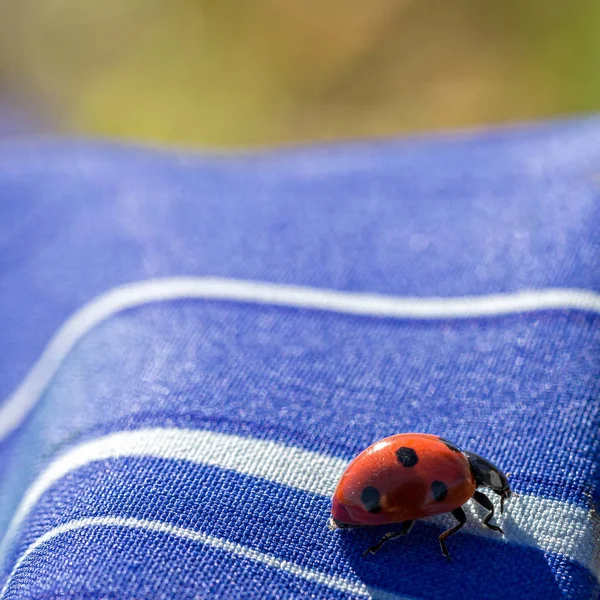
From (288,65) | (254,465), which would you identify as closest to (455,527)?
(254,465)

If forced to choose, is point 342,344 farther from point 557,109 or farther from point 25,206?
point 557,109

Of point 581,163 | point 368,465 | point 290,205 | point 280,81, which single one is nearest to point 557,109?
point 280,81

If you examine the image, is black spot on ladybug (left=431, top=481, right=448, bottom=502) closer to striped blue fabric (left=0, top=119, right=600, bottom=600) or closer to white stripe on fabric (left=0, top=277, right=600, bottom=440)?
striped blue fabric (left=0, top=119, right=600, bottom=600)

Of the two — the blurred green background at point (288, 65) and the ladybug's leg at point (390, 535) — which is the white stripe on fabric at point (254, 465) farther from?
the blurred green background at point (288, 65)

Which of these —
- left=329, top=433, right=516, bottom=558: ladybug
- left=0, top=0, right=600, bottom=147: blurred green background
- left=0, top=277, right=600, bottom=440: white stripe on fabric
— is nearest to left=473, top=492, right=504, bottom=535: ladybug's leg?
left=329, top=433, right=516, bottom=558: ladybug

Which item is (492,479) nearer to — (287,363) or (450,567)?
(450,567)

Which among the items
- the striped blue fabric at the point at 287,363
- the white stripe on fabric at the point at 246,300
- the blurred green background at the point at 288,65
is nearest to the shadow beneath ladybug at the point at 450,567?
the striped blue fabric at the point at 287,363
